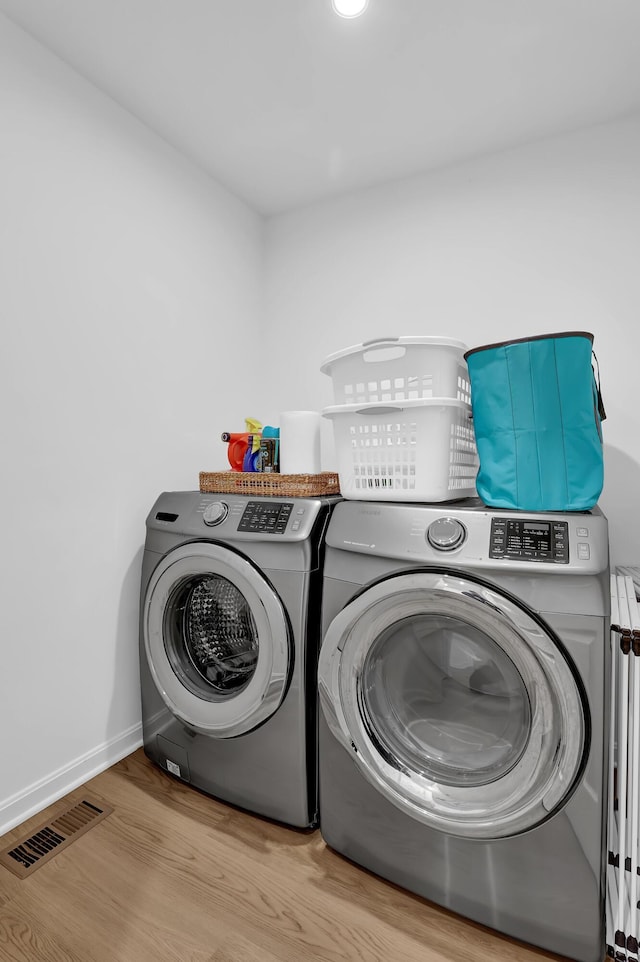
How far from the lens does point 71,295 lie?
1641 mm

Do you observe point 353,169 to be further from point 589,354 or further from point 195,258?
point 589,354

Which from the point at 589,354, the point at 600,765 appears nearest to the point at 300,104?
the point at 589,354

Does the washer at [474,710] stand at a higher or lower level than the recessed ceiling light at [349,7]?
lower

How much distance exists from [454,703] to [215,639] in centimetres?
86

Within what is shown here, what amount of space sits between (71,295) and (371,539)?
4.25 feet

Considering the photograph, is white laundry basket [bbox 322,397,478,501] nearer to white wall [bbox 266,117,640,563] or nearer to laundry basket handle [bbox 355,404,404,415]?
laundry basket handle [bbox 355,404,404,415]

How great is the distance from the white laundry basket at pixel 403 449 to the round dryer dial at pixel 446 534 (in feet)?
0.75

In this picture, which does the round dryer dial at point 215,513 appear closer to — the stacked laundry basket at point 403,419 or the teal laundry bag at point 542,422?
the stacked laundry basket at point 403,419

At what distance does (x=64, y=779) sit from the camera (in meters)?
1.65

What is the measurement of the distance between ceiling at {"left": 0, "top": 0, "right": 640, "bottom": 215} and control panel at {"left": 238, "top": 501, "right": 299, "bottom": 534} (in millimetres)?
1430

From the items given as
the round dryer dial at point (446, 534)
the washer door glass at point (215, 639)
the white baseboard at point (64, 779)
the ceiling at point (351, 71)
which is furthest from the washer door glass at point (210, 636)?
the ceiling at point (351, 71)

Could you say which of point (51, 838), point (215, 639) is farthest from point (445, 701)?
point (51, 838)

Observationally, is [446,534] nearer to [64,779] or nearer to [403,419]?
[403,419]

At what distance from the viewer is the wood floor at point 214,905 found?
1156mm
